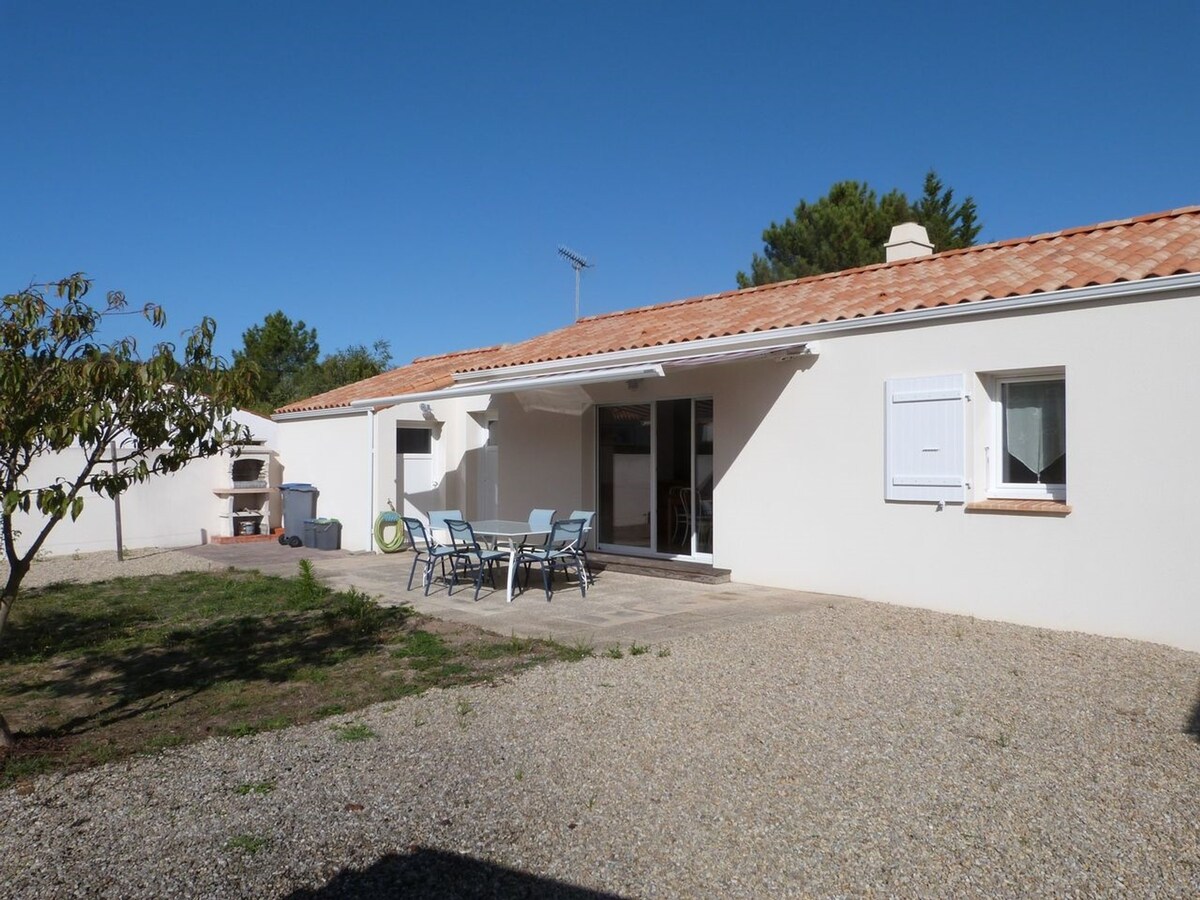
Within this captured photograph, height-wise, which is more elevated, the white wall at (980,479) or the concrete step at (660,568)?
the white wall at (980,479)

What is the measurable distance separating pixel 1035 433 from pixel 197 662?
875 cm

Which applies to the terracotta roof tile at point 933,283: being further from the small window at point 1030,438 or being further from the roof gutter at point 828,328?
the small window at point 1030,438

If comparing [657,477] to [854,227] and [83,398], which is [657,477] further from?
[854,227]

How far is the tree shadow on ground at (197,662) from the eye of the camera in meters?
6.93

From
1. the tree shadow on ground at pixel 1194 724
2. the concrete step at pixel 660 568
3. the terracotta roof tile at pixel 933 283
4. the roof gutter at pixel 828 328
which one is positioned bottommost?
the tree shadow on ground at pixel 1194 724

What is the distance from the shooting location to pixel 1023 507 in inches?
363

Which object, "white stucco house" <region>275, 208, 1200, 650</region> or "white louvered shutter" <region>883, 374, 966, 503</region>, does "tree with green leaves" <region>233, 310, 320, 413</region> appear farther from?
"white louvered shutter" <region>883, 374, 966, 503</region>

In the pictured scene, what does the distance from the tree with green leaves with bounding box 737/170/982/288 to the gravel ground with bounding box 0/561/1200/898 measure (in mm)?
23355

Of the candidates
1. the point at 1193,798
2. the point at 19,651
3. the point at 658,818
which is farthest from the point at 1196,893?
the point at 19,651

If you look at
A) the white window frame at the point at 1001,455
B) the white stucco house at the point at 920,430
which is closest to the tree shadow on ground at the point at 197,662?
the white stucco house at the point at 920,430

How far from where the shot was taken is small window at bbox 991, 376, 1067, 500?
9328 mm

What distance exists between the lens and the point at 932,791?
4.85 meters

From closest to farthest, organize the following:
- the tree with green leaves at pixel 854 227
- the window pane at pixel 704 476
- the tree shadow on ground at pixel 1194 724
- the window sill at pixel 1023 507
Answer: the tree shadow on ground at pixel 1194 724, the window sill at pixel 1023 507, the window pane at pixel 704 476, the tree with green leaves at pixel 854 227

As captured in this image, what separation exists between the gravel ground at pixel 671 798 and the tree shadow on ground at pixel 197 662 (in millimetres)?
1590
